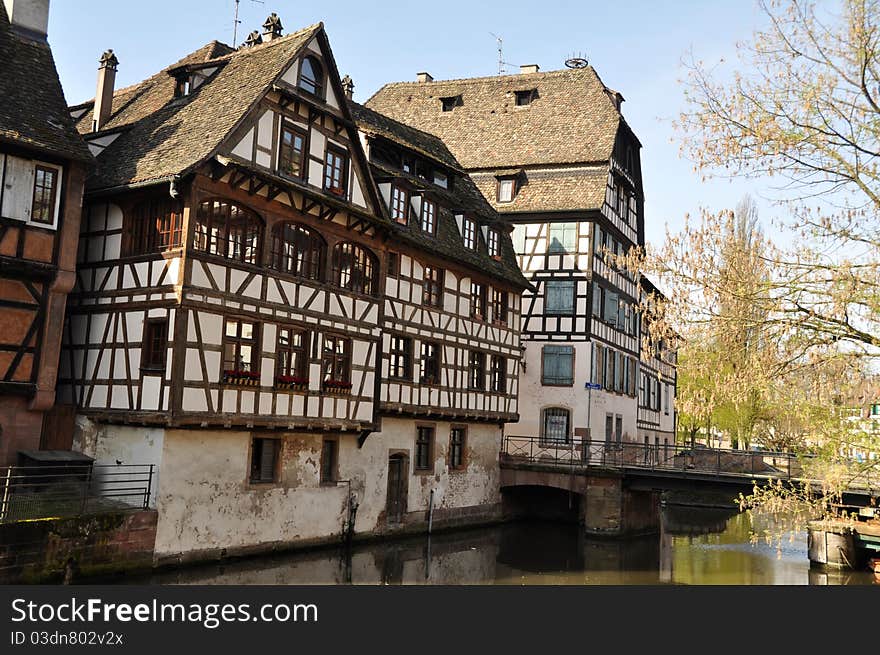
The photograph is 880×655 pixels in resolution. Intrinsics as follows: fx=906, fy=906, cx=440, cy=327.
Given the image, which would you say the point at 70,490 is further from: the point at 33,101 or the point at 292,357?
the point at 33,101

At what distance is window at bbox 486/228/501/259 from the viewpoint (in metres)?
31.9

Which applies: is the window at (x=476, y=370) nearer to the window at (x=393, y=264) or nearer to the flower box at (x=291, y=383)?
the window at (x=393, y=264)

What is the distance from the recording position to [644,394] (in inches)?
1812

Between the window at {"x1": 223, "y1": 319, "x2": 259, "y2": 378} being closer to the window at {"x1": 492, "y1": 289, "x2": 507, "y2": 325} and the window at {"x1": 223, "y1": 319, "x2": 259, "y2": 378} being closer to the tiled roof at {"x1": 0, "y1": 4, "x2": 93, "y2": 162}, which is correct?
the tiled roof at {"x1": 0, "y1": 4, "x2": 93, "y2": 162}

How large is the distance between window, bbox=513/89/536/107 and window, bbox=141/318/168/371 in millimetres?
25863

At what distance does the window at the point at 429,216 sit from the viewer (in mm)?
28000

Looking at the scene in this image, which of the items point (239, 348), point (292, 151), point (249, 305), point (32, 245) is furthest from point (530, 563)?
point (32, 245)

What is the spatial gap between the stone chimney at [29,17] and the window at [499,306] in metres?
16.4

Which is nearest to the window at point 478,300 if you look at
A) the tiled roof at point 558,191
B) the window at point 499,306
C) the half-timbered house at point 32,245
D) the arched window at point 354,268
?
the window at point 499,306

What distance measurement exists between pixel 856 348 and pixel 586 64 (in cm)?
3584

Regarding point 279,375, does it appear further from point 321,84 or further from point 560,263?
point 560,263

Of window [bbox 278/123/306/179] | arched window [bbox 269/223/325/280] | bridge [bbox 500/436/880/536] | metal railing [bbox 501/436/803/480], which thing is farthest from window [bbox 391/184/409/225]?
metal railing [bbox 501/436/803/480]

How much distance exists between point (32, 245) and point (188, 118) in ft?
16.8

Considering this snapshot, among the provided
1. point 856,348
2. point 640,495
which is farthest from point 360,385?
point 856,348
